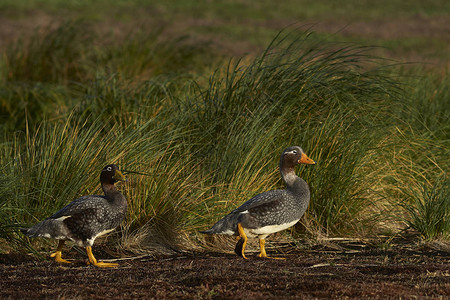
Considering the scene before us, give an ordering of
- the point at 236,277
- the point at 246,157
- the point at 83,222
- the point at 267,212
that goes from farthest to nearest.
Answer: the point at 246,157 → the point at 267,212 → the point at 83,222 → the point at 236,277

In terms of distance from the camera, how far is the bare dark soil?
14.9ft

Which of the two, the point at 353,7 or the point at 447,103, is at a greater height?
the point at 447,103

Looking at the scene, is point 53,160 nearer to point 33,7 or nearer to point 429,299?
point 429,299

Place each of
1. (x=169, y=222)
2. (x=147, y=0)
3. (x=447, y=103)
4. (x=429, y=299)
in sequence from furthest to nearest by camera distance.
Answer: (x=147, y=0)
(x=447, y=103)
(x=169, y=222)
(x=429, y=299)

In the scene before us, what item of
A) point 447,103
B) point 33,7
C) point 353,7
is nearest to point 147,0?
point 33,7

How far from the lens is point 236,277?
494 cm

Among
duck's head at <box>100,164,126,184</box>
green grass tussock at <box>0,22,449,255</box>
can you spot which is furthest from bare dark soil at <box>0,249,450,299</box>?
duck's head at <box>100,164,126,184</box>

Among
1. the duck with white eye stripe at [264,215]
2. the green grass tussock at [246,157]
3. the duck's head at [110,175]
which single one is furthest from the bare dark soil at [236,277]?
the duck's head at [110,175]

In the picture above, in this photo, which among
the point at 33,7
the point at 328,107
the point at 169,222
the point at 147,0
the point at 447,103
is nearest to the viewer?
the point at 169,222

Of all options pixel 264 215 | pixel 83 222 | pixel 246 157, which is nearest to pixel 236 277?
pixel 264 215

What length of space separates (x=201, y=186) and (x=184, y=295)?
89.8 inches

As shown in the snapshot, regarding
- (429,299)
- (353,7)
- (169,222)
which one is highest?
(429,299)

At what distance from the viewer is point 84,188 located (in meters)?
6.63

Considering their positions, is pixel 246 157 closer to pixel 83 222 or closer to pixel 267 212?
pixel 267 212
